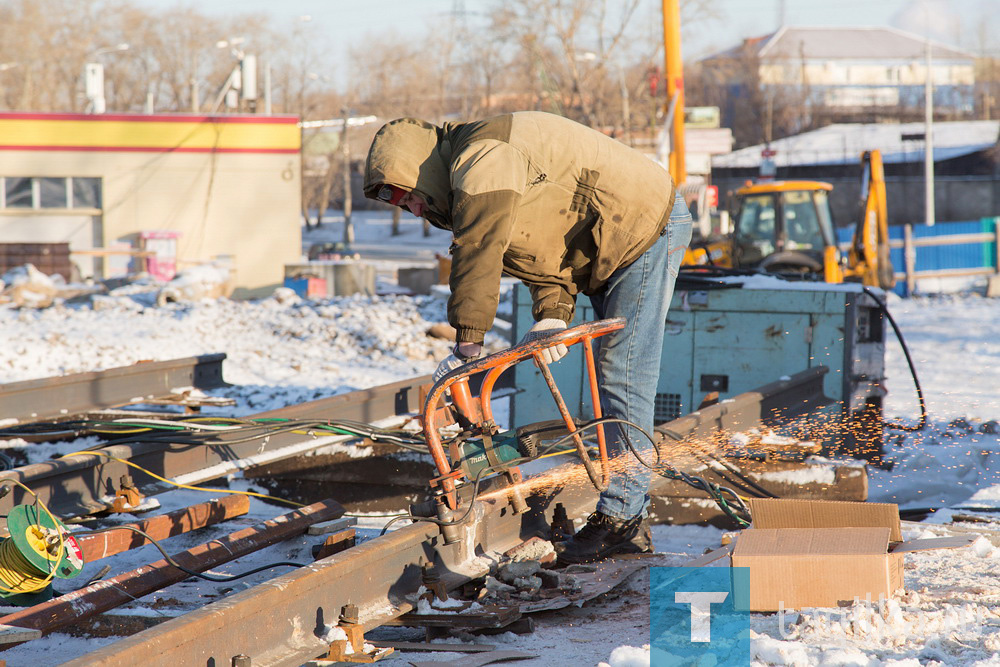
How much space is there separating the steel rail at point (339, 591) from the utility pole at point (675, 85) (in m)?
12.2

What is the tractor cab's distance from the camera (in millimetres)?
17266

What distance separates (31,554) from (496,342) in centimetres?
1080

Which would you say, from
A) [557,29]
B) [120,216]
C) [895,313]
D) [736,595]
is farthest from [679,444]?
[557,29]

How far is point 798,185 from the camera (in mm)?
17625

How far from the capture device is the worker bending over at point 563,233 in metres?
3.40

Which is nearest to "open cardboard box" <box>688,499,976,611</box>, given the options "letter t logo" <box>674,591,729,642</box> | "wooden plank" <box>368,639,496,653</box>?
"letter t logo" <box>674,591,729,642</box>

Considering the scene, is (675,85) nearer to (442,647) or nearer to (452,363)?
(452,363)

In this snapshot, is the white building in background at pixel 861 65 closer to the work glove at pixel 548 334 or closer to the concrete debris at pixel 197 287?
the concrete debris at pixel 197 287

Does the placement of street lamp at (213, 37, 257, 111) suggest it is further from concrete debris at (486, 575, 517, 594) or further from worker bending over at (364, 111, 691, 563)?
concrete debris at (486, 575, 517, 594)

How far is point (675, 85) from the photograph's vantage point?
658 inches

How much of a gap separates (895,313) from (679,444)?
1630 cm

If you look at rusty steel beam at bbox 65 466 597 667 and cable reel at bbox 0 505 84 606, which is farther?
cable reel at bbox 0 505 84 606

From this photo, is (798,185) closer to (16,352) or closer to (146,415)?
(16,352)

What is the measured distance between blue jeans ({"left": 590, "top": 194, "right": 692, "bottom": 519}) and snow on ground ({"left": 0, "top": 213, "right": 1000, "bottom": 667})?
0.37m
